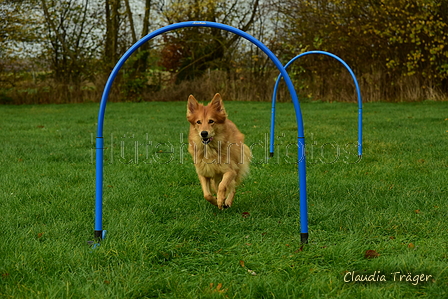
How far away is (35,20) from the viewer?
69.6ft

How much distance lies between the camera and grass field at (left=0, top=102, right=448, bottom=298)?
261 centimetres

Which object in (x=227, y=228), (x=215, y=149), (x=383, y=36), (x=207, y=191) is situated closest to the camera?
(x=227, y=228)

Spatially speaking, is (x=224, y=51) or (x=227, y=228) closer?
(x=227, y=228)

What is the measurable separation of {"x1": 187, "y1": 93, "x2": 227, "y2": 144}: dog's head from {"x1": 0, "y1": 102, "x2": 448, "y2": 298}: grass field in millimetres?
771

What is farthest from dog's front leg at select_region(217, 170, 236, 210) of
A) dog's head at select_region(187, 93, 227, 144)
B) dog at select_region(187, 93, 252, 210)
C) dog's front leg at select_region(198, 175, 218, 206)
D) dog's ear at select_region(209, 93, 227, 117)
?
dog's ear at select_region(209, 93, 227, 117)

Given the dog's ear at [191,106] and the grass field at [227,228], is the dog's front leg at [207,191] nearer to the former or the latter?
the grass field at [227,228]

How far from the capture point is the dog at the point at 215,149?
4.25 meters

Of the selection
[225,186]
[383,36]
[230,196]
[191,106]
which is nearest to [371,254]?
[225,186]

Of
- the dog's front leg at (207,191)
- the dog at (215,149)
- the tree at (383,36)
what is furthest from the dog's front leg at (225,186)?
A: the tree at (383,36)

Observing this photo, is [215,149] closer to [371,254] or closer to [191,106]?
[191,106]

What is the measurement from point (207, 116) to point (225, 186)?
0.72 metres

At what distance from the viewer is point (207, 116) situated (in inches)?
168

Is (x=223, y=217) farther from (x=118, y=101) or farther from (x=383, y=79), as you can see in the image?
(x=118, y=101)

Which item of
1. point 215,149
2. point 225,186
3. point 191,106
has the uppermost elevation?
point 191,106
